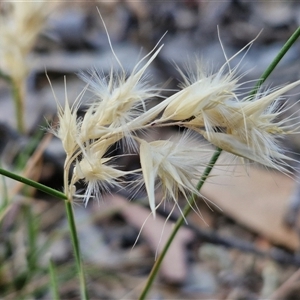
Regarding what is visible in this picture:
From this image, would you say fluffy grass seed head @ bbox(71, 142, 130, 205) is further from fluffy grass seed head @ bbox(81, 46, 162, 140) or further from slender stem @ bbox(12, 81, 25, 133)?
slender stem @ bbox(12, 81, 25, 133)

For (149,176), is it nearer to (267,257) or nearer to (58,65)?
(267,257)

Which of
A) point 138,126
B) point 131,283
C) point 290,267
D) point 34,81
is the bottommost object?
point 131,283

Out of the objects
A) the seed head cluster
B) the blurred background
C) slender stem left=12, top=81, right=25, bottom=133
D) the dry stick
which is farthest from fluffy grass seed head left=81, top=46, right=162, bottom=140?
the dry stick

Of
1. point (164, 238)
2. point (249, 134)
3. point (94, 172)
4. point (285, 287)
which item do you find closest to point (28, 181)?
point (94, 172)

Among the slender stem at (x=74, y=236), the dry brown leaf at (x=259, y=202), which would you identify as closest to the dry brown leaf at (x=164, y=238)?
the dry brown leaf at (x=259, y=202)

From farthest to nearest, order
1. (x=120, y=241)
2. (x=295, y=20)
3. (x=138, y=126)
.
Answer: (x=295, y=20) → (x=120, y=241) → (x=138, y=126)

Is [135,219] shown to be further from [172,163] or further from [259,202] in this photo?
[172,163]

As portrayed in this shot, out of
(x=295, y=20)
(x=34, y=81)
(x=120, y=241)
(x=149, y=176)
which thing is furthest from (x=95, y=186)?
(x=295, y=20)
